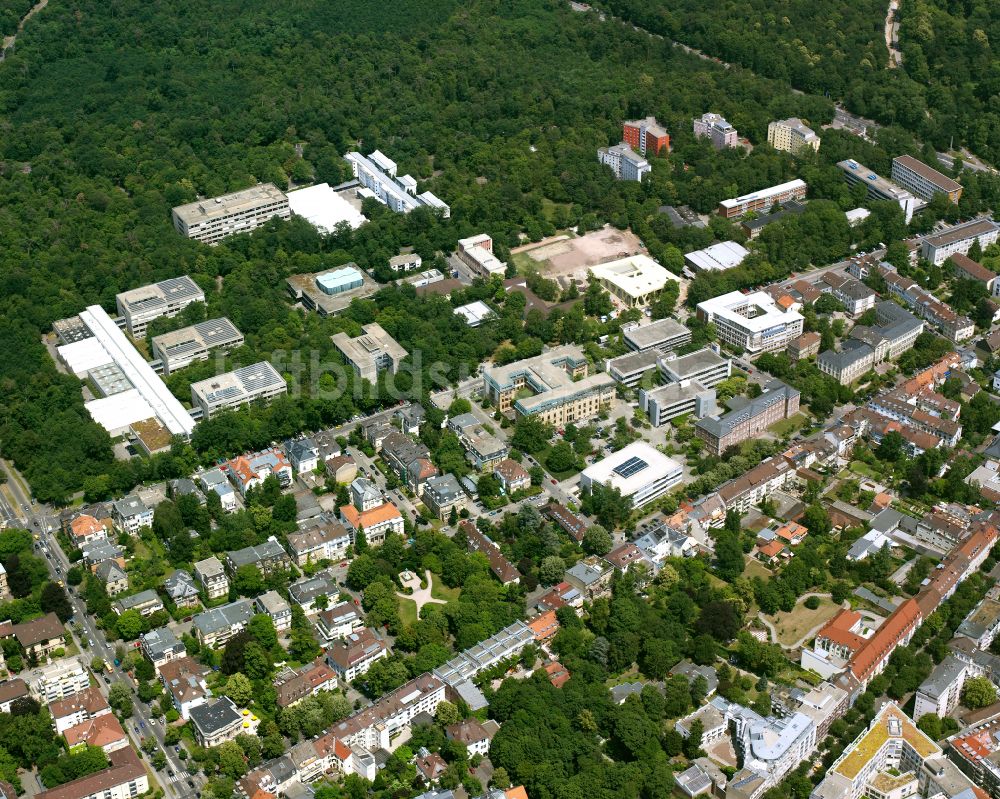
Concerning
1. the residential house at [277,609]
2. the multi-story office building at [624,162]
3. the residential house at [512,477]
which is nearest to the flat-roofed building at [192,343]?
the residential house at [512,477]

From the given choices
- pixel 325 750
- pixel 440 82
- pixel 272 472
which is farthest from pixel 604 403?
pixel 440 82

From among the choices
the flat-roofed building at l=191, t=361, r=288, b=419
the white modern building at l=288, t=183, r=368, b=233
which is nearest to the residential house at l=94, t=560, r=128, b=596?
the flat-roofed building at l=191, t=361, r=288, b=419

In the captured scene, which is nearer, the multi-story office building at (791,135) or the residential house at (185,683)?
the residential house at (185,683)

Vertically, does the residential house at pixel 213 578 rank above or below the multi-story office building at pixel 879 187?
above

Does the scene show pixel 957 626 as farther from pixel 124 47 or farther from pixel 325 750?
pixel 124 47

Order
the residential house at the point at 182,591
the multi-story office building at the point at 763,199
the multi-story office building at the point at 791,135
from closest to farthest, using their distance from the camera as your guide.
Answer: the residential house at the point at 182,591
the multi-story office building at the point at 763,199
the multi-story office building at the point at 791,135

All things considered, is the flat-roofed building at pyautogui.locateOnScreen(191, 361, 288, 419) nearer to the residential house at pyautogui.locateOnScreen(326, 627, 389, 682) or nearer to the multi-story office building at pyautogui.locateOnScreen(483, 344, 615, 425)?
the multi-story office building at pyautogui.locateOnScreen(483, 344, 615, 425)

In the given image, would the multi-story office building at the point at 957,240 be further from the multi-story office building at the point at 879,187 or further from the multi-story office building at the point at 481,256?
the multi-story office building at the point at 481,256
